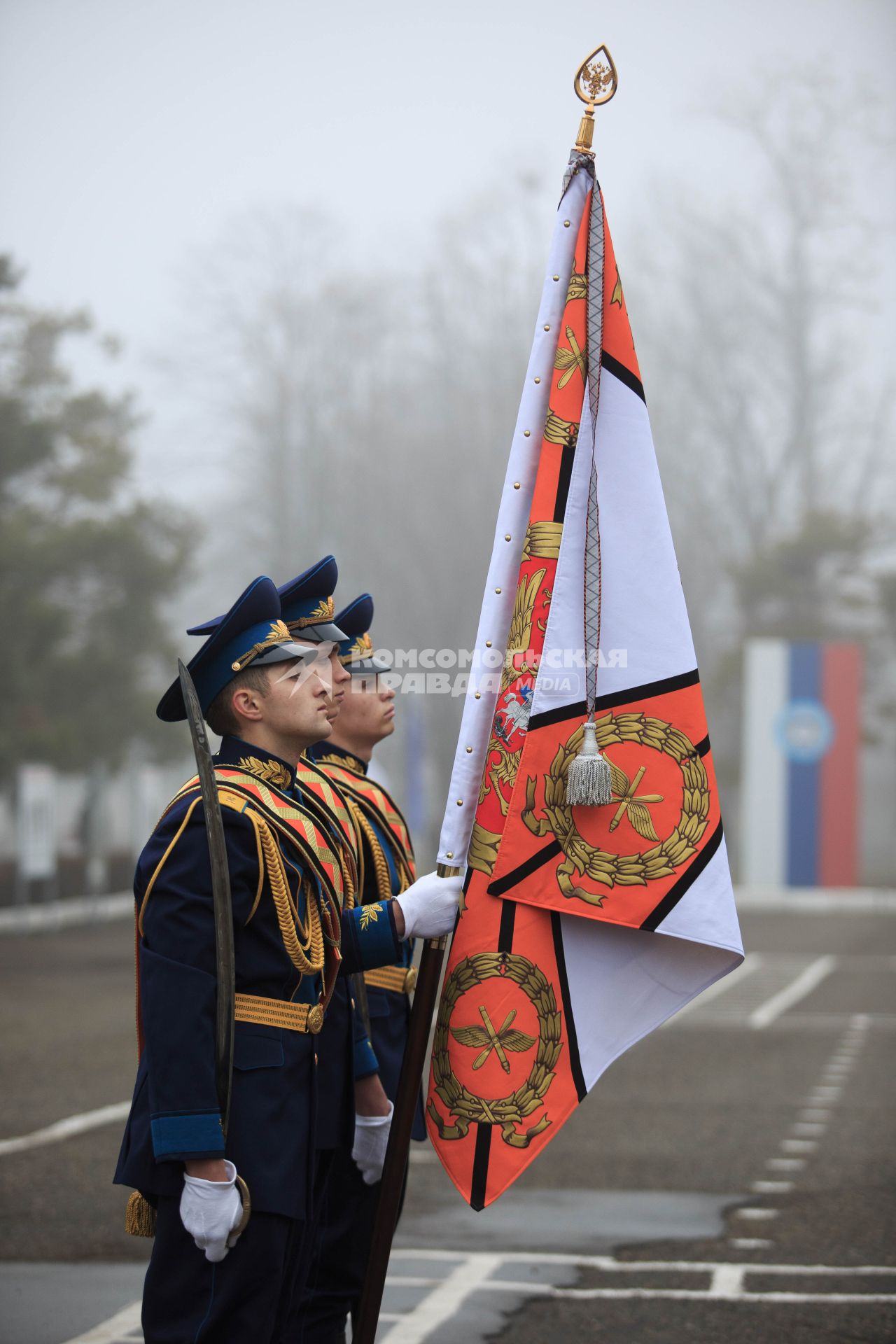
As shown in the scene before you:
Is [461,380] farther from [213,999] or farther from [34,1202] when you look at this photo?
[213,999]

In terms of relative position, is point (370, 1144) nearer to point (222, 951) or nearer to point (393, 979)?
point (393, 979)

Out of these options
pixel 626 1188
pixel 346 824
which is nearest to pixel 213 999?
pixel 346 824

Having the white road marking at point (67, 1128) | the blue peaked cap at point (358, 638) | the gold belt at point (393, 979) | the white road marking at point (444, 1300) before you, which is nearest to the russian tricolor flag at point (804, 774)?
the white road marking at point (67, 1128)

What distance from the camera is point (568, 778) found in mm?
3096

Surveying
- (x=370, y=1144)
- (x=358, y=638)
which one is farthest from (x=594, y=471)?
(x=370, y=1144)

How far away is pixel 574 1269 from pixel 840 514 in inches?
1160

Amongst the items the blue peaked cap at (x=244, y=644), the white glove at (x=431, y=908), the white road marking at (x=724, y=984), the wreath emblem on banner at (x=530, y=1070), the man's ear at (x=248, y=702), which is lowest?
the white road marking at (x=724, y=984)

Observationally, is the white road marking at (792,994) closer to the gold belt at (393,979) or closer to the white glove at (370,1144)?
the gold belt at (393,979)

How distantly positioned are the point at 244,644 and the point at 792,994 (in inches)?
472

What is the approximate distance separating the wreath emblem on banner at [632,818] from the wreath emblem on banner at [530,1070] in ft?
0.64

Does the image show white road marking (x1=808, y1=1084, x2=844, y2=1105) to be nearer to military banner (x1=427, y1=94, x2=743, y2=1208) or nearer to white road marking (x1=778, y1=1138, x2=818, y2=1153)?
white road marking (x1=778, y1=1138, x2=818, y2=1153)

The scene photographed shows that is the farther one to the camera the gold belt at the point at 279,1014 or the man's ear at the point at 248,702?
the man's ear at the point at 248,702

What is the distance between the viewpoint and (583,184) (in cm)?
331

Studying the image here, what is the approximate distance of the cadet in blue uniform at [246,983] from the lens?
2.71 meters
